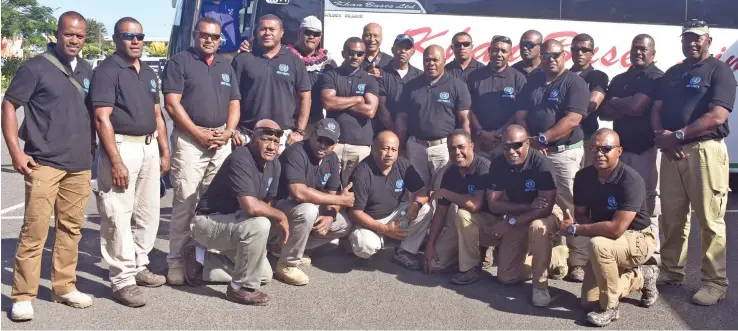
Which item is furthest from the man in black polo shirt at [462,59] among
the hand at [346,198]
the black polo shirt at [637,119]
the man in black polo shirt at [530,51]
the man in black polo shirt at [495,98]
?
the hand at [346,198]

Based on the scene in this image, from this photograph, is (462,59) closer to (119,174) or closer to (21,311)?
(119,174)

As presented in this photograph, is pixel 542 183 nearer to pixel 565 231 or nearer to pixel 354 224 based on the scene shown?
pixel 565 231

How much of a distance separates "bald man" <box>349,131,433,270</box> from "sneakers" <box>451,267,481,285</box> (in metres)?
0.47

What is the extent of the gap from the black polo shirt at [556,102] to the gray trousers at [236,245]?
254 centimetres

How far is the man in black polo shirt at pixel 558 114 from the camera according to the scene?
628cm

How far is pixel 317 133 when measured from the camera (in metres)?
6.00

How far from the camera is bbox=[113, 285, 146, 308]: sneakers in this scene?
509 centimetres

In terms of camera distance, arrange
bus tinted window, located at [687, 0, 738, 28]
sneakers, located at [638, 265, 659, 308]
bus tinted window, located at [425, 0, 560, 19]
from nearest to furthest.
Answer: sneakers, located at [638, 265, 659, 308] < bus tinted window, located at [425, 0, 560, 19] < bus tinted window, located at [687, 0, 738, 28]

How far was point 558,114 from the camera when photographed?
6359mm

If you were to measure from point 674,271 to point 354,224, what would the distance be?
2584 millimetres

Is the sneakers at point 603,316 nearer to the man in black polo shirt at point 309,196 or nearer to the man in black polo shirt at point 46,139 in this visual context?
the man in black polo shirt at point 309,196

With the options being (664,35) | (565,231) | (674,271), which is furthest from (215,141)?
(664,35)

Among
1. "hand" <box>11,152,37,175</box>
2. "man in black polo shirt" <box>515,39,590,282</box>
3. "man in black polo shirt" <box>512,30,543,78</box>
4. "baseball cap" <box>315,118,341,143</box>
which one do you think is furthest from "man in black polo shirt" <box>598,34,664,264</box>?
"hand" <box>11,152,37,175</box>

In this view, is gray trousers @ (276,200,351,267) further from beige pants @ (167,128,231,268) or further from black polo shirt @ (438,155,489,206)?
black polo shirt @ (438,155,489,206)
